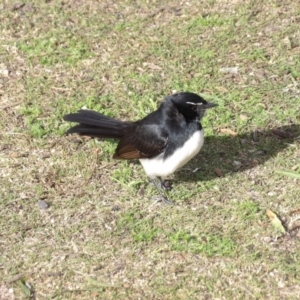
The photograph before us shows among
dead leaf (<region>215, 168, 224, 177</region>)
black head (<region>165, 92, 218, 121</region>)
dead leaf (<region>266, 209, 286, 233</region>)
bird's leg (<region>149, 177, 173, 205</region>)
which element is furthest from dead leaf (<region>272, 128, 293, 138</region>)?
bird's leg (<region>149, 177, 173, 205</region>)

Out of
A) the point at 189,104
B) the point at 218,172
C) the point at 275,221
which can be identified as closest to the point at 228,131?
the point at 218,172

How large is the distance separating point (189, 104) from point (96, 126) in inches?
45.7

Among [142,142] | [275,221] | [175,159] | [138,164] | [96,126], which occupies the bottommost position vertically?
[275,221]

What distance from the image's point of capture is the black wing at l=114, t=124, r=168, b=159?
20.4ft

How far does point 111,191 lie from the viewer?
6602mm

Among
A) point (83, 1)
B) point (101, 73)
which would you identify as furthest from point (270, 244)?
point (83, 1)

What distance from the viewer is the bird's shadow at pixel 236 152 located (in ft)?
22.3

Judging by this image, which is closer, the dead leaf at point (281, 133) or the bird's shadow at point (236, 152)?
the bird's shadow at point (236, 152)

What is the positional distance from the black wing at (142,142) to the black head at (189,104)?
0.93 feet

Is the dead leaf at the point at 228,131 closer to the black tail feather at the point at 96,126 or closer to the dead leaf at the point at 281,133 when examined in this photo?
the dead leaf at the point at 281,133

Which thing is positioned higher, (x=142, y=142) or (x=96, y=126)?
(x=96, y=126)

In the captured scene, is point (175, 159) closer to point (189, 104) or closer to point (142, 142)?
point (142, 142)

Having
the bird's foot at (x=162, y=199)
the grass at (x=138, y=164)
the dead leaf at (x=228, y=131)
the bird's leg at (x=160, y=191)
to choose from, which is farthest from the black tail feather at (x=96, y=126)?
the dead leaf at (x=228, y=131)

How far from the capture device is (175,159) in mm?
6141
